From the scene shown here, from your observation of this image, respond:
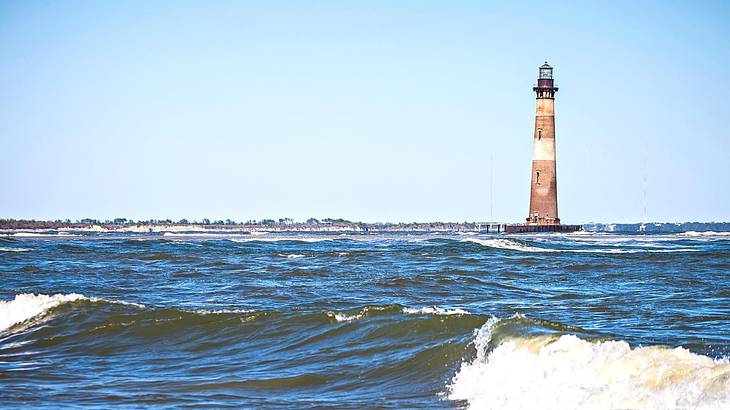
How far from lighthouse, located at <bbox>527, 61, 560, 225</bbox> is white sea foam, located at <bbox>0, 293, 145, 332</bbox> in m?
46.2

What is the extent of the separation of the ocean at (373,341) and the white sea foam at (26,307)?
36mm

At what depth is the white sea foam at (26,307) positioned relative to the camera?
1558 centimetres

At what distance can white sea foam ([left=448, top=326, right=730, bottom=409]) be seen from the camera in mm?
7820

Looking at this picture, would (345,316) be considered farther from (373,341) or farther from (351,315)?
(373,341)

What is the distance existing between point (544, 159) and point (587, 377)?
52712 millimetres

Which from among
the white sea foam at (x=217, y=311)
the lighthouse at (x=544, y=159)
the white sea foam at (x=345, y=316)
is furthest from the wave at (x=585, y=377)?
the lighthouse at (x=544, y=159)

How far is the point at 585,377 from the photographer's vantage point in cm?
882

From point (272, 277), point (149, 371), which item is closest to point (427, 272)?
point (272, 277)

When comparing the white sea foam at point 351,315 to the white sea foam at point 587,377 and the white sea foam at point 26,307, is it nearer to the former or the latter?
the white sea foam at point 587,377

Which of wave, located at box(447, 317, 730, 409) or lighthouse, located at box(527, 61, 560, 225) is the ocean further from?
lighthouse, located at box(527, 61, 560, 225)

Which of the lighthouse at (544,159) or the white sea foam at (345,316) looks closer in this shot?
the white sea foam at (345,316)

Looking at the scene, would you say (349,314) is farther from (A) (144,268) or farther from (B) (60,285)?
(A) (144,268)

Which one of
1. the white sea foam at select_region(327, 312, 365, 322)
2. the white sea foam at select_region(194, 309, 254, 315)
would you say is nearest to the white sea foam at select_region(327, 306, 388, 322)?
the white sea foam at select_region(327, 312, 365, 322)

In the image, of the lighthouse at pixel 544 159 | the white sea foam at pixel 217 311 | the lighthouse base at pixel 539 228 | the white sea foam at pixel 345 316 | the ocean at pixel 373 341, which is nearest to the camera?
the ocean at pixel 373 341
